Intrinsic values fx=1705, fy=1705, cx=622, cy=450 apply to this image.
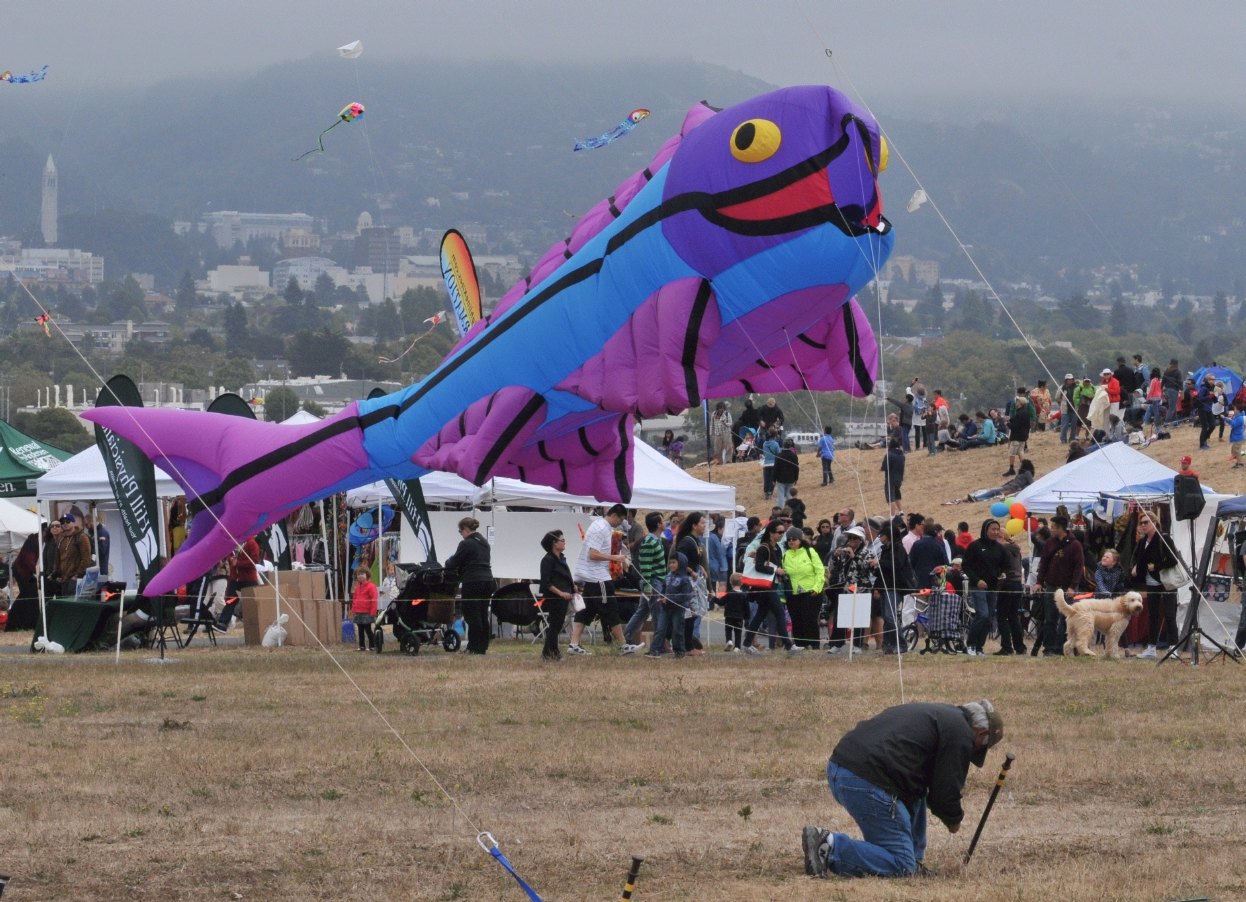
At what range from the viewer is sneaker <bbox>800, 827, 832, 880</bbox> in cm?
733

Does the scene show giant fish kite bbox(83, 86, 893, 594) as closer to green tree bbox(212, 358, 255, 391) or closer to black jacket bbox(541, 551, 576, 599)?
black jacket bbox(541, 551, 576, 599)

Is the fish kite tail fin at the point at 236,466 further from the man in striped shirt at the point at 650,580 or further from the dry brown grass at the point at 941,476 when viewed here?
the dry brown grass at the point at 941,476

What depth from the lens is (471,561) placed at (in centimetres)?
1631

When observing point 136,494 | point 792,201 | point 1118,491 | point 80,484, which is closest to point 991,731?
point 792,201

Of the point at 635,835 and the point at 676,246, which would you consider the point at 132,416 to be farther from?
the point at 635,835

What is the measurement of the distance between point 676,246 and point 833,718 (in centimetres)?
410

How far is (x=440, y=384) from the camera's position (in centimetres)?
1650

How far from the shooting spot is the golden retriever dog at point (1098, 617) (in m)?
15.9

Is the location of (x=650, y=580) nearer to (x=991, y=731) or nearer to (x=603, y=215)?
(x=603, y=215)

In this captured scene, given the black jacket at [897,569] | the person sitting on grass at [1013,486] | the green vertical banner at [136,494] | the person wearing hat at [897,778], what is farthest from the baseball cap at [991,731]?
the person sitting on grass at [1013,486]

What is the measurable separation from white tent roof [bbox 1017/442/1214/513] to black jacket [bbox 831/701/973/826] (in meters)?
13.0

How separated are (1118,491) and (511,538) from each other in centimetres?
728

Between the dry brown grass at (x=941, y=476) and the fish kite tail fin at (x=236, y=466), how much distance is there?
1344cm

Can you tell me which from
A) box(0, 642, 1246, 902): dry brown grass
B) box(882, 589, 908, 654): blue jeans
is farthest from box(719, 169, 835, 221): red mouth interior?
box(882, 589, 908, 654): blue jeans
